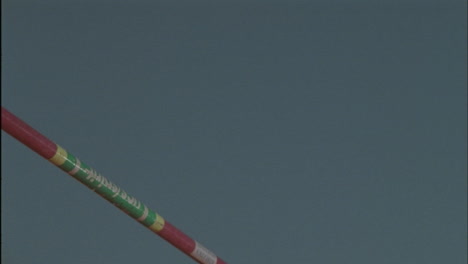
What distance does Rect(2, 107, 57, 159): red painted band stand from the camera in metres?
0.75

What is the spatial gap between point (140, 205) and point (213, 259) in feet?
0.63

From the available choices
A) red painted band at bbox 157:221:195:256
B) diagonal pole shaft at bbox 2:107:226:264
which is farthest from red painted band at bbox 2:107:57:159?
red painted band at bbox 157:221:195:256

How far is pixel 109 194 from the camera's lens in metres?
0.91

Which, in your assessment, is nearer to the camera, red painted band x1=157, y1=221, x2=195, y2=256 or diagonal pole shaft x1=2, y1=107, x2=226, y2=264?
diagonal pole shaft x1=2, y1=107, x2=226, y2=264

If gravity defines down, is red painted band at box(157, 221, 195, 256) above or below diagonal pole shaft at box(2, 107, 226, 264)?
above

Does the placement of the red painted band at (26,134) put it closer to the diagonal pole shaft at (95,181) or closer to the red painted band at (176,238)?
the diagonal pole shaft at (95,181)

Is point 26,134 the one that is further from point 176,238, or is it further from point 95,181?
point 176,238

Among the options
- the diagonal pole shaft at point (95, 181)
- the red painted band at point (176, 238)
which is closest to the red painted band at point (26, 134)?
the diagonal pole shaft at point (95, 181)

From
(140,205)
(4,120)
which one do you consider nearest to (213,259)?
(140,205)

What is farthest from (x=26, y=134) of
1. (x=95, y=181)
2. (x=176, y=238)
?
(x=176, y=238)

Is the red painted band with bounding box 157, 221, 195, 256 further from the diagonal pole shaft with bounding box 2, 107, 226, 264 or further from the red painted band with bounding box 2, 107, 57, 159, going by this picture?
the red painted band with bounding box 2, 107, 57, 159

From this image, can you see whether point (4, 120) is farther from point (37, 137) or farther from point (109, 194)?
point (109, 194)

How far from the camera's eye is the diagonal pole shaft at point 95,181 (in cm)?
77

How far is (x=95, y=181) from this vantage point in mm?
879
